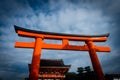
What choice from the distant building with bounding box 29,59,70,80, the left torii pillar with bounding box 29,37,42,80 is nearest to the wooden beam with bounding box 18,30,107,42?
the left torii pillar with bounding box 29,37,42,80

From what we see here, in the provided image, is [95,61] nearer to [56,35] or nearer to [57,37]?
[57,37]

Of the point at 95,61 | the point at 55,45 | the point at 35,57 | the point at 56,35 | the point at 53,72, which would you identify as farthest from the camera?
the point at 53,72

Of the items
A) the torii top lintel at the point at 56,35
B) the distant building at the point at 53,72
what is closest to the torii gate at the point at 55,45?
the torii top lintel at the point at 56,35

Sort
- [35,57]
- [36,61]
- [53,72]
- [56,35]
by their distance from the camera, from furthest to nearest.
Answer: [53,72], [56,35], [35,57], [36,61]

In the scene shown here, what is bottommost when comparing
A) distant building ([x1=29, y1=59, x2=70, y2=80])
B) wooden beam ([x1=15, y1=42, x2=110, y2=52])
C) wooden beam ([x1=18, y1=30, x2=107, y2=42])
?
distant building ([x1=29, y1=59, x2=70, y2=80])

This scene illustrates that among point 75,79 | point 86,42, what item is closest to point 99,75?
point 86,42

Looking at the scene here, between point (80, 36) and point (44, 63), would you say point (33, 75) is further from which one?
point (44, 63)

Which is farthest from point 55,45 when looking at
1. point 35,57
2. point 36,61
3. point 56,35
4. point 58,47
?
point 36,61

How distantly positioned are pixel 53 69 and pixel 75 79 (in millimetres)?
4254

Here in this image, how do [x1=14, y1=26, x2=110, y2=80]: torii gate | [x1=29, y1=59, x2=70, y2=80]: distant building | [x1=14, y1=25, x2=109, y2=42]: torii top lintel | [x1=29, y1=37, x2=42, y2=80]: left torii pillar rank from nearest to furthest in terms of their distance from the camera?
[x1=29, y1=37, x2=42, y2=80]: left torii pillar
[x1=14, y1=26, x2=110, y2=80]: torii gate
[x1=14, y1=25, x2=109, y2=42]: torii top lintel
[x1=29, y1=59, x2=70, y2=80]: distant building

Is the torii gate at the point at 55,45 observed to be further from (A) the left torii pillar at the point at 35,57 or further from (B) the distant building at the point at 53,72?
(B) the distant building at the point at 53,72

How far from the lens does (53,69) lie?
11.4 meters

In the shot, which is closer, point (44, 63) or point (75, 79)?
point (44, 63)

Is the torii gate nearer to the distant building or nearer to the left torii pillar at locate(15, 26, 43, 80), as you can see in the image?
the left torii pillar at locate(15, 26, 43, 80)
